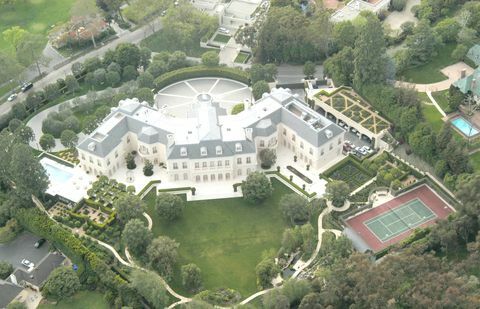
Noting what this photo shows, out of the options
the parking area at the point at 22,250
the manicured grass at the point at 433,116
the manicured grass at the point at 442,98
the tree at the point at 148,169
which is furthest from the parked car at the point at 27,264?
the manicured grass at the point at 442,98

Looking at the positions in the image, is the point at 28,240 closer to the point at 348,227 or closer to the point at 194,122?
the point at 194,122

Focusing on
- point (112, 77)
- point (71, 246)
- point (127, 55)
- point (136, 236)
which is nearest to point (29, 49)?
point (112, 77)

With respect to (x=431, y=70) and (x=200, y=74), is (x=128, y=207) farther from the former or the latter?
(x=431, y=70)

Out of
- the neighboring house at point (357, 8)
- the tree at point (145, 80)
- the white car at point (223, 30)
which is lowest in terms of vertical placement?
the white car at point (223, 30)

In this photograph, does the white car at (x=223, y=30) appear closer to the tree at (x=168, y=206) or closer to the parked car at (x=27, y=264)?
the tree at (x=168, y=206)

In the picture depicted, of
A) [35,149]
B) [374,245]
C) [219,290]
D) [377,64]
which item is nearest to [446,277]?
[374,245]

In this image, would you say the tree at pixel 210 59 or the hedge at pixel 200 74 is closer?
the hedge at pixel 200 74

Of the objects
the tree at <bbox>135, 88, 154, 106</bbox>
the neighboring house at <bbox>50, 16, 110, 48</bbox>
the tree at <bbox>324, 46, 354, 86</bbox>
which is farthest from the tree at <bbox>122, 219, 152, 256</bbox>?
the neighboring house at <bbox>50, 16, 110, 48</bbox>
